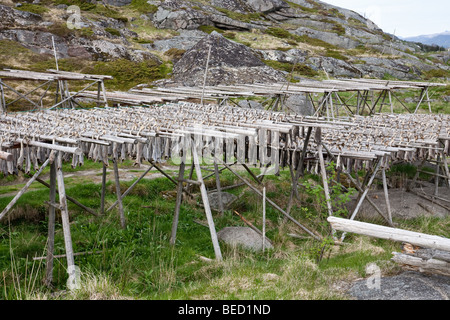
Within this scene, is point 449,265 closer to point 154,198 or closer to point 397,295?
point 397,295

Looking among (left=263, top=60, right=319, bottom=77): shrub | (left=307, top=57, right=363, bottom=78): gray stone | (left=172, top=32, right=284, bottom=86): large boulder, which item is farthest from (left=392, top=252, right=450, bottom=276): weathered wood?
(left=307, top=57, right=363, bottom=78): gray stone

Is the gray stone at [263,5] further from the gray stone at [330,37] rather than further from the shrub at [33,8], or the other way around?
the shrub at [33,8]

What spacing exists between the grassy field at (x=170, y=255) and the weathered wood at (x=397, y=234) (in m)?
0.66

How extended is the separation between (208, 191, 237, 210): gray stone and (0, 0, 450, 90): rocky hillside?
17.1 meters

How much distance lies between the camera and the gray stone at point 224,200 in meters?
12.6

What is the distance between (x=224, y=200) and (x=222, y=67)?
52.6ft

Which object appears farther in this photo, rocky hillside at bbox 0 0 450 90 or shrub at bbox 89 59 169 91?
rocky hillside at bbox 0 0 450 90

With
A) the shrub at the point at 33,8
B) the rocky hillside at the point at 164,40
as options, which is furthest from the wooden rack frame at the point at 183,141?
the shrub at the point at 33,8

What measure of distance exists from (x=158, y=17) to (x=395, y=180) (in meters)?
37.8

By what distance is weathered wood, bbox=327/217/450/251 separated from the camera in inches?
231

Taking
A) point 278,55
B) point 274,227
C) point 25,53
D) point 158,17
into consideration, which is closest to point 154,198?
point 274,227

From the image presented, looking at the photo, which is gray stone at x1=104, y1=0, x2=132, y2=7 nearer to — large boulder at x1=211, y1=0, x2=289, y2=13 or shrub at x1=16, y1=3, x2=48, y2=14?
shrub at x1=16, y1=3, x2=48, y2=14

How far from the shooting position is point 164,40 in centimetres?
4016

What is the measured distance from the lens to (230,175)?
615 inches
